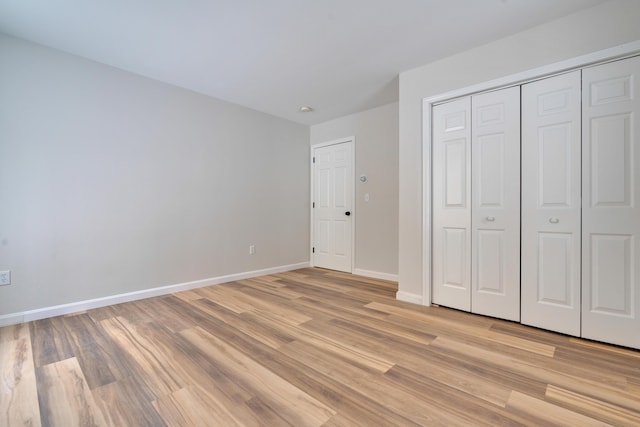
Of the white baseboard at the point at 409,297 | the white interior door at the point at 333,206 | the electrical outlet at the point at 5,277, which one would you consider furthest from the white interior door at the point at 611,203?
the electrical outlet at the point at 5,277

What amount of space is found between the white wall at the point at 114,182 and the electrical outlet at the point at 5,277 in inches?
1.4

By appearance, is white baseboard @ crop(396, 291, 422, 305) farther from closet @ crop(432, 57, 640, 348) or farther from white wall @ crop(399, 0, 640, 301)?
closet @ crop(432, 57, 640, 348)

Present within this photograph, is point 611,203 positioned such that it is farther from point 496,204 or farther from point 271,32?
point 271,32

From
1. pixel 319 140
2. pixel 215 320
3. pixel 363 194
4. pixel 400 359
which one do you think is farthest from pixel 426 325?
pixel 319 140

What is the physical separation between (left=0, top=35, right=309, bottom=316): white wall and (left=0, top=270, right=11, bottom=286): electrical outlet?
37 millimetres

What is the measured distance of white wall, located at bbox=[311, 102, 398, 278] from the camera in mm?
3922

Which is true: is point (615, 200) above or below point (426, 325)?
above

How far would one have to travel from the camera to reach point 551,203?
2277 mm

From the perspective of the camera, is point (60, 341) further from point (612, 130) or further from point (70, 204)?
point (612, 130)

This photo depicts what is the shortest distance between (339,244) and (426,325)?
2.32 m

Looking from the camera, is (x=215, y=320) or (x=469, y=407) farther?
(x=215, y=320)

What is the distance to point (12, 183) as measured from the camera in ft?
7.90

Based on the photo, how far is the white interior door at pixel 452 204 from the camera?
269 cm

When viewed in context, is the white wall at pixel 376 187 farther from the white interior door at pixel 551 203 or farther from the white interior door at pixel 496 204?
the white interior door at pixel 551 203
